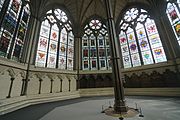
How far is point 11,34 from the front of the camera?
6.61 metres

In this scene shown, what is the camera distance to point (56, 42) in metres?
10.4

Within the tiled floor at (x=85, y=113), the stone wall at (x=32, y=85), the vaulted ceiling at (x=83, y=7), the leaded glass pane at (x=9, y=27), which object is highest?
the vaulted ceiling at (x=83, y=7)

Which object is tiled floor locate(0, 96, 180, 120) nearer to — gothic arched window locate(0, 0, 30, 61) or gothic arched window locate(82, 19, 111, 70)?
gothic arched window locate(0, 0, 30, 61)

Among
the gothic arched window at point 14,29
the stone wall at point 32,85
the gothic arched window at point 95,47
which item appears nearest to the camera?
the stone wall at point 32,85

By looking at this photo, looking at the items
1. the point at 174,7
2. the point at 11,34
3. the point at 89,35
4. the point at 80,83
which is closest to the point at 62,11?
the point at 89,35

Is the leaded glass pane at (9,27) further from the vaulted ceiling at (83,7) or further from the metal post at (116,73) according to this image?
the metal post at (116,73)

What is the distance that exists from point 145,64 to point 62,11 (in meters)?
11.2

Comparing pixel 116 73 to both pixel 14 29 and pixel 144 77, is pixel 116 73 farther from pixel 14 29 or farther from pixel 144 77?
pixel 14 29

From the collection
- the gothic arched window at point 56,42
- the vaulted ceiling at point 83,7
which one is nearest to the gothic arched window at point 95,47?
the vaulted ceiling at point 83,7

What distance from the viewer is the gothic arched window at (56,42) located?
9.26 m

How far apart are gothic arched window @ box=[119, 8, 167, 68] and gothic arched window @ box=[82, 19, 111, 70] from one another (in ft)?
6.75

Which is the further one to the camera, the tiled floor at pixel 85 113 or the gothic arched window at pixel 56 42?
the gothic arched window at pixel 56 42

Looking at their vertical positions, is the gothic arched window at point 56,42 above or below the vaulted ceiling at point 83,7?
below

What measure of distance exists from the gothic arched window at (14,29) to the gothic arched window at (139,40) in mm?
10030
